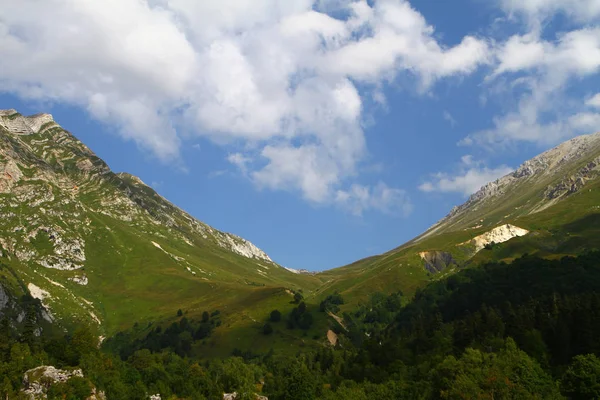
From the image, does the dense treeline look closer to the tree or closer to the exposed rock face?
the tree


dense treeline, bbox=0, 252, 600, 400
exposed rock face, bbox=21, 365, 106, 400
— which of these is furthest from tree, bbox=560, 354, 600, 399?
exposed rock face, bbox=21, 365, 106, 400

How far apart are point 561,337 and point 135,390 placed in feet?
408

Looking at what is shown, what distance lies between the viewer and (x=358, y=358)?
7087 inches

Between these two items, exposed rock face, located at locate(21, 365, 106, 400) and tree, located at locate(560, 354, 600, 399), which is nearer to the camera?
tree, located at locate(560, 354, 600, 399)

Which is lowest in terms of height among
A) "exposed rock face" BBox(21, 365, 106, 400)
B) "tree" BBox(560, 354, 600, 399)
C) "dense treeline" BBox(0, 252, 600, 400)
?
Answer: "tree" BBox(560, 354, 600, 399)

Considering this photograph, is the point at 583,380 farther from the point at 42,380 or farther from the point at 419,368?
the point at 42,380

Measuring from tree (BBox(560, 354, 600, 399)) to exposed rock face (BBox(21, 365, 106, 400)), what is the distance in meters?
109

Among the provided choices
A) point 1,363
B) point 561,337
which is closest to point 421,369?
point 561,337

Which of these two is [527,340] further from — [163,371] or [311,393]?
[163,371]

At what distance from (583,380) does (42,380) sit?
119 m

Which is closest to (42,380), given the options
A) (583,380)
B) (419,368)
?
(419,368)

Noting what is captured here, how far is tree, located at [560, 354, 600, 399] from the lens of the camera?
307ft

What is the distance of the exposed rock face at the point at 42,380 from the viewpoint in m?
114

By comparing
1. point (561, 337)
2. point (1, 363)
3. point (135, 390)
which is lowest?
point (561, 337)
